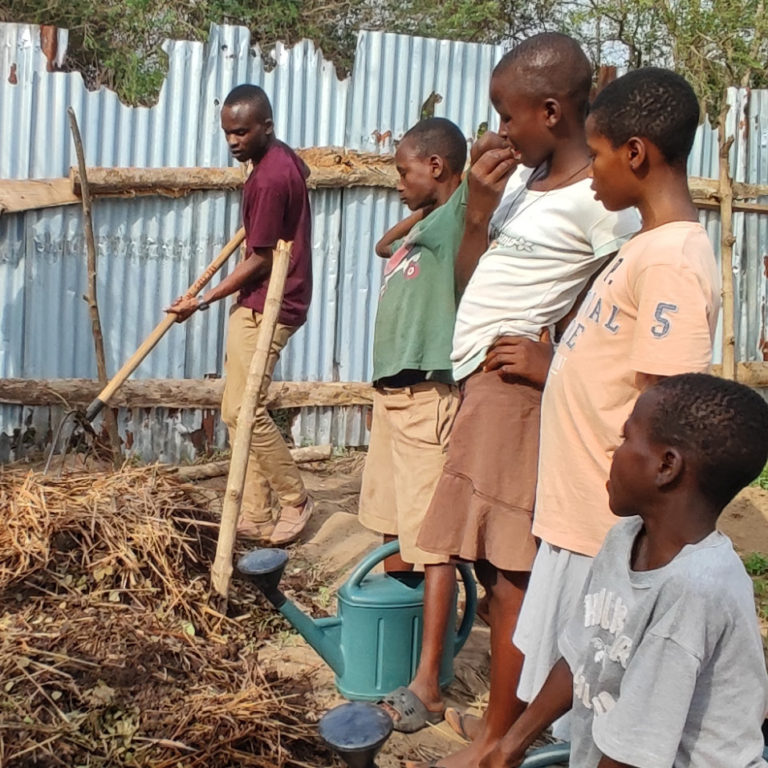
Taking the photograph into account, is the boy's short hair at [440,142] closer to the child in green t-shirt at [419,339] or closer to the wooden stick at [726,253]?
the child in green t-shirt at [419,339]

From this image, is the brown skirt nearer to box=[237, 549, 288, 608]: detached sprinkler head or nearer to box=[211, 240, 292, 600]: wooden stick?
box=[237, 549, 288, 608]: detached sprinkler head

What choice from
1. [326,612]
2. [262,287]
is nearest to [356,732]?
[326,612]

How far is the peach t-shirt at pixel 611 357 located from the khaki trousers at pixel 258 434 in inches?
94.6

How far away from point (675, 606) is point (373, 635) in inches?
64.9

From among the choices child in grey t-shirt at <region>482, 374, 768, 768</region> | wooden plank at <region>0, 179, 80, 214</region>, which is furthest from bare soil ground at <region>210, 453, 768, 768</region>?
wooden plank at <region>0, 179, 80, 214</region>

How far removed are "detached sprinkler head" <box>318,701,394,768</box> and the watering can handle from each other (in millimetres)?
1267

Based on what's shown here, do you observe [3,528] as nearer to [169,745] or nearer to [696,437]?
[169,745]

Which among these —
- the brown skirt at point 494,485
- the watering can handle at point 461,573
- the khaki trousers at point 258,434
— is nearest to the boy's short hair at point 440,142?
the brown skirt at point 494,485

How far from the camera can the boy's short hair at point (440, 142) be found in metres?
3.24

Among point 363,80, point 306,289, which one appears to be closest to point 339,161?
point 363,80

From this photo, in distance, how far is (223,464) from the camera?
5.74 meters

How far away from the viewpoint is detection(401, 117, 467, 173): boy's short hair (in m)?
3.24

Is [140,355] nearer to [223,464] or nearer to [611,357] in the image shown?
[223,464]

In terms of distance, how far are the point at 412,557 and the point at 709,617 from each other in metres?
1.60
